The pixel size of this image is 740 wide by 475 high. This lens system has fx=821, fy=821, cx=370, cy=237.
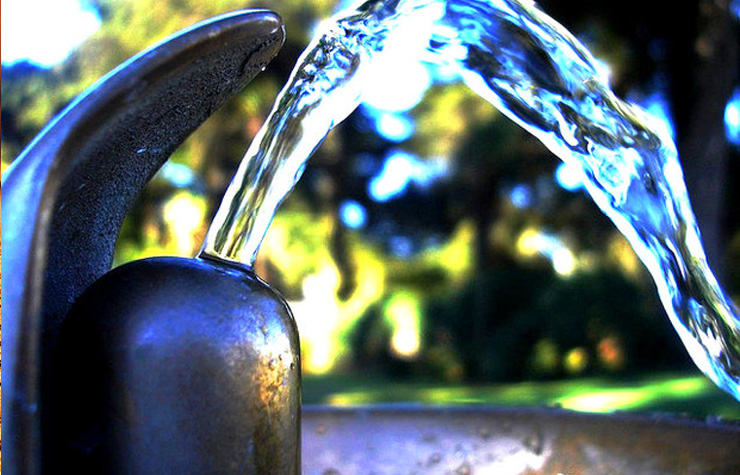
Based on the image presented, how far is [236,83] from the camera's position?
45.7 inches

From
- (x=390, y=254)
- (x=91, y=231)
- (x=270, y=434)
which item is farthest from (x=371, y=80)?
(x=390, y=254)

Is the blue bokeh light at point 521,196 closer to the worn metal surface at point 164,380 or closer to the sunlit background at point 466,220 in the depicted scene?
the sunlit background at point 466,220

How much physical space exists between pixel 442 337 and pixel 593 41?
4.57m

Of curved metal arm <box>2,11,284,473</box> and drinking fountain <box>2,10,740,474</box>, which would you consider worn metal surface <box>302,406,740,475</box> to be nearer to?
drinking fountain <box>2,10,740,474</box>

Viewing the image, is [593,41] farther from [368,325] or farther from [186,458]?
[186,458]

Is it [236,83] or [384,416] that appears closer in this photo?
[236,83]

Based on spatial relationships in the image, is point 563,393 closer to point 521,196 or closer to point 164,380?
point 521,196

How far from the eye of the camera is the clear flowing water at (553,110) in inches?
51.6

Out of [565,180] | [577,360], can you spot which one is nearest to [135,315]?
[577,360]

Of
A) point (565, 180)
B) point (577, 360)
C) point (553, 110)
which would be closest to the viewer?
point (553, 110)

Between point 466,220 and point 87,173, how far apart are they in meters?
14.4

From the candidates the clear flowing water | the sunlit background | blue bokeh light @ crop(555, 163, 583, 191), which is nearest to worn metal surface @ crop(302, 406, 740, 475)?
the clear flowing water

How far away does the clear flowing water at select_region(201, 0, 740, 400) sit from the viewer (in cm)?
131

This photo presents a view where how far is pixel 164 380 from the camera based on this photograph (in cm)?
94
